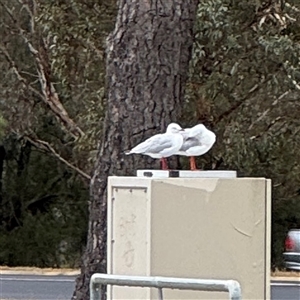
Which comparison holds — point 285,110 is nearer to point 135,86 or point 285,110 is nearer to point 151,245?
point 135,86

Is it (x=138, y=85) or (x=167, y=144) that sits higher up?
(x=138, y=85)

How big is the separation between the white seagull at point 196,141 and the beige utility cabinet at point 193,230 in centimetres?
65

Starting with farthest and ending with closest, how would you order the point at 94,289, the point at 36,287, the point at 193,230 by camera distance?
the point at 36,287 → the point at 193,230 → the point at 94,289

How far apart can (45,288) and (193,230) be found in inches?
497

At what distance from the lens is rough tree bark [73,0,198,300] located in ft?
24.1

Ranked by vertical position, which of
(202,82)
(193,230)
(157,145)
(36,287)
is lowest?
(36,287)

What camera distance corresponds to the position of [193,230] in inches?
176

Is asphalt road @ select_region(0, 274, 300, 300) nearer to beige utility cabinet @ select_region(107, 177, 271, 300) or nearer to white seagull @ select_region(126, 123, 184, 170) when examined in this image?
white seagull @ select_region(126, 123, 184, 170)

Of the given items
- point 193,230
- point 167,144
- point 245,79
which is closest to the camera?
point 193,230

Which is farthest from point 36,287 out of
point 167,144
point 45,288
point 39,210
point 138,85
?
point 167,144

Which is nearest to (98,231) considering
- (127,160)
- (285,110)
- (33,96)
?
(127,160)

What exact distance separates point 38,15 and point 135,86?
12.6 m

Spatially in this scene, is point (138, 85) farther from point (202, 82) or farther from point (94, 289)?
point (202, 82)

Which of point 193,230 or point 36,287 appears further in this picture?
point 36,287
